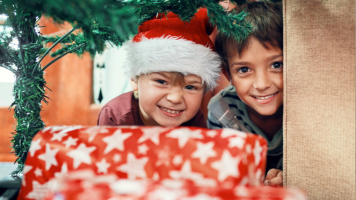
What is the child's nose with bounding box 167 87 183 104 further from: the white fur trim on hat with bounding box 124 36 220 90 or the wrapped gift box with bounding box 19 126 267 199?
the wrapped gift box with bounding box 19 126 267 199

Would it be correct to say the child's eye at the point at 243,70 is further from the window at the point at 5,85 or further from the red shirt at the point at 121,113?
the window at the point at 5,85

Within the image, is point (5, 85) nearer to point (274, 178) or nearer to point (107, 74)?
point (107, 74)

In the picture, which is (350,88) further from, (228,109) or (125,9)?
(125,9)

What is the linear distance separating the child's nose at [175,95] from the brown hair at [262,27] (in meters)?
0.20

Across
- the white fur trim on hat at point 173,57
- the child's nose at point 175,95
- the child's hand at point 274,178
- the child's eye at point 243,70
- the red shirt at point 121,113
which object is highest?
the white fur trim on hat at point 173,57

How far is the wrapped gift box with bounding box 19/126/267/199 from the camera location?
1.60 feet

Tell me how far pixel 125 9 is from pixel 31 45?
410 millimetres

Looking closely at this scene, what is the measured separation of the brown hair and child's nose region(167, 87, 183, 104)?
0.67 ft

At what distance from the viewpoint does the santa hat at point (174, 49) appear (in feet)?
2.50

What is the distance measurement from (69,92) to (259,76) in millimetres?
797

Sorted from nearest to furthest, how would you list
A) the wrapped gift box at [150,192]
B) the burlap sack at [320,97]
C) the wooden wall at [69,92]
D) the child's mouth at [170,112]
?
the wrapped gift box at [150,192], the burlap sack at [320,97], the child's mouth at [170,112], the wooden wall at [69,92]

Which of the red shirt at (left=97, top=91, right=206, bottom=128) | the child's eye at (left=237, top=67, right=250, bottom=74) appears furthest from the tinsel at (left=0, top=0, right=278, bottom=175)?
the red shirt at (left=97, top=91, right=206, bottom=128)

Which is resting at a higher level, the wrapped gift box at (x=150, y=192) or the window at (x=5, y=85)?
the window at (x=5, y=85)

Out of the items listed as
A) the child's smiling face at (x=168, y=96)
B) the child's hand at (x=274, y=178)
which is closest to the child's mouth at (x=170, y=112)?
the child's smiling face at (x=168, y=96)
